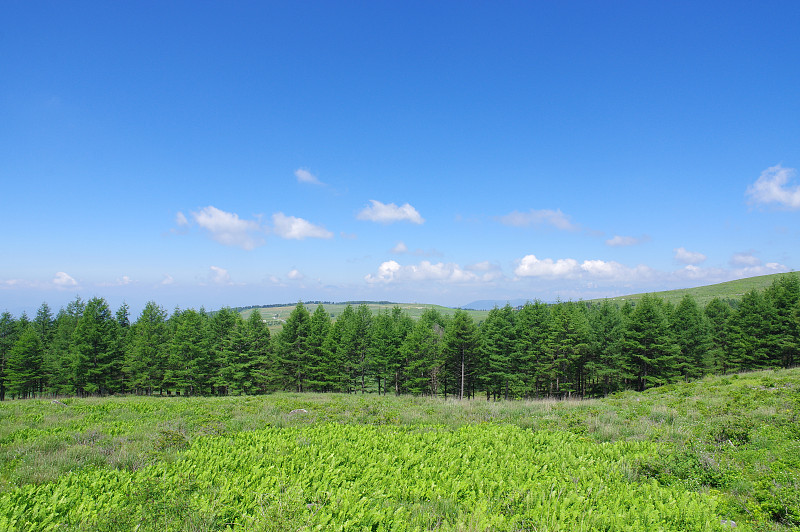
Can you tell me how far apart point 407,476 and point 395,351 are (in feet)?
117

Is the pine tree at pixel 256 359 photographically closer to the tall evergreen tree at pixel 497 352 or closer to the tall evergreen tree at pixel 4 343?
the tall evergreen tree at pixel 497 352

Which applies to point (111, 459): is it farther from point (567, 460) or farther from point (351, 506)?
point (567, 460)

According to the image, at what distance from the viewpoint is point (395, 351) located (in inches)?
1624

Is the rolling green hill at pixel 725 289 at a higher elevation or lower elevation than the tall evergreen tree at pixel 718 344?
higher

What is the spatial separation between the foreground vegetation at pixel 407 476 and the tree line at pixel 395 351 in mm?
27734

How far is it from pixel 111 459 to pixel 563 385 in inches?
1588

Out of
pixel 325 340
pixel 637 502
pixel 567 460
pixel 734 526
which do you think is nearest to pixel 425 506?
pixel 637 502

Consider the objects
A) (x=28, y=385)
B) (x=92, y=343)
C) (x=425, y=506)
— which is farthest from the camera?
(x=28, y=385)

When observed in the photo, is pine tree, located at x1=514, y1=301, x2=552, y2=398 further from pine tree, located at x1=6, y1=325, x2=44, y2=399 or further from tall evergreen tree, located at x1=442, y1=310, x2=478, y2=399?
pine tree, located at x1=6, y1=325, x2=44, y2=399

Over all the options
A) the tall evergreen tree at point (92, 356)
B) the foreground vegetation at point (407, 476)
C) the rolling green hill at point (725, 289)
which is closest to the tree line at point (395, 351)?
the tall evergreen tree at point (92, 356)

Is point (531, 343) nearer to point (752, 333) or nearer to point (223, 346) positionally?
point (752, 333)

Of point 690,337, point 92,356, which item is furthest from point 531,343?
point 92,356

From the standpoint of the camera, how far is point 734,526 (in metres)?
4.68

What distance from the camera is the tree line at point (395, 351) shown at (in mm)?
37000
